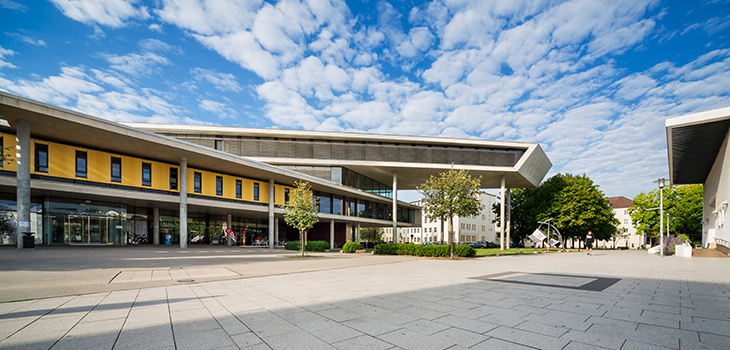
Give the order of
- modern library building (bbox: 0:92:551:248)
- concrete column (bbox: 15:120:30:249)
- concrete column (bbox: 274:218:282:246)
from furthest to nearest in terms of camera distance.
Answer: concrete column (bbox: 274:218:282:246) < modern library building (bbox: 0:92:551:248) < concrete column (bbox: 15:120:30:249)

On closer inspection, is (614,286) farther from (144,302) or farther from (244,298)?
(144,302)

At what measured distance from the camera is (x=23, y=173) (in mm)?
17266

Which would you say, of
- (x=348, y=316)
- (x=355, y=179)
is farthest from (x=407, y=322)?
(x=355, y=179)

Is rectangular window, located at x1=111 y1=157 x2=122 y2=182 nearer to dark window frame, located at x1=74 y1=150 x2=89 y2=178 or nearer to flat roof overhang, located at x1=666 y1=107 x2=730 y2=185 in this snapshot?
dark window frame, located at x1=74 y1=150 x2=89 y2=178

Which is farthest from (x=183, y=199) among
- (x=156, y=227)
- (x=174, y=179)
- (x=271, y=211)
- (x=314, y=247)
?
(x=314, y=247)

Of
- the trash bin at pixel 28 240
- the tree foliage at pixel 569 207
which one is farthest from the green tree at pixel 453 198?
the tree foliage at pixel 569 207

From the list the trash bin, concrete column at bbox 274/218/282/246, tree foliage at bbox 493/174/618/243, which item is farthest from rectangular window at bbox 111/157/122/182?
tree foliage at bbox 493/174/618/243

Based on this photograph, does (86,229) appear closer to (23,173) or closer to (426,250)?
(23,173)

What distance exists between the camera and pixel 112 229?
85.0 ft

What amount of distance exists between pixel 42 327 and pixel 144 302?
1.81 m

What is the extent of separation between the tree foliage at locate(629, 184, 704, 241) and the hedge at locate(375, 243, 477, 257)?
42068 millimetres

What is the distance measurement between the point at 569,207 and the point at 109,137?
2082 inches

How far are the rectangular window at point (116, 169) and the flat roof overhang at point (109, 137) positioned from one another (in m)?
0.64

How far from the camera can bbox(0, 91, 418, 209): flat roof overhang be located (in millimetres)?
16531
